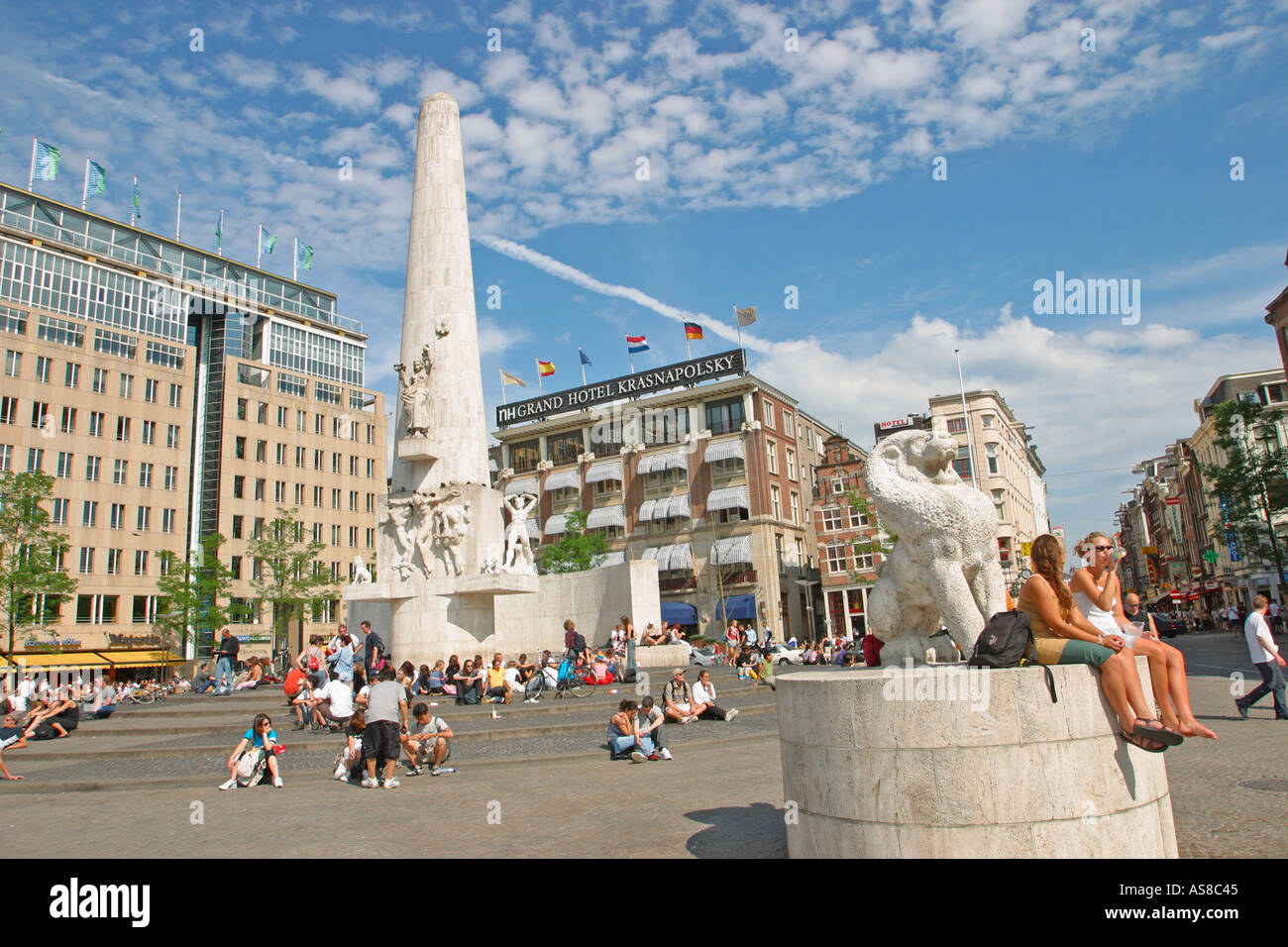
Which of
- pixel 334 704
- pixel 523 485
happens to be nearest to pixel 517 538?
pixel 334 704

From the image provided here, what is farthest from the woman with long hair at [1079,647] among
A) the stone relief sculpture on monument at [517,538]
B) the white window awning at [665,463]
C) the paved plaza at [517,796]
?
the white window awning at [665,463]

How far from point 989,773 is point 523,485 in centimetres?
6497

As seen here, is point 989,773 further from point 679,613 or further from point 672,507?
point 672,507

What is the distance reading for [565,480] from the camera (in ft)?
214

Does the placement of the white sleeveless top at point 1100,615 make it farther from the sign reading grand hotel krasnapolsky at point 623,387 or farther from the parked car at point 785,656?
the sign reading grand hotel krasnapolsky at point 623,387

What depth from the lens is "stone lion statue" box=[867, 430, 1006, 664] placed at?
638cm

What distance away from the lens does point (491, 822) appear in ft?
26.4

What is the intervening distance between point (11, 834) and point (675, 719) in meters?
9.70

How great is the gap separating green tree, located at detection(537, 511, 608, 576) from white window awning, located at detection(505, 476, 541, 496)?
8.23 meters

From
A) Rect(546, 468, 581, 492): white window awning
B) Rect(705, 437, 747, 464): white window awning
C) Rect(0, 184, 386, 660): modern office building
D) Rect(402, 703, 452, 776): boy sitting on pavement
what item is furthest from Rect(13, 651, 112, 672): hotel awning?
Rect(402, 703, 452, 776): boy sitting on pavement

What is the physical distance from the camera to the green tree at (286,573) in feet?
171

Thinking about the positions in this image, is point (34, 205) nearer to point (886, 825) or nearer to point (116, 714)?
point (116, 714)

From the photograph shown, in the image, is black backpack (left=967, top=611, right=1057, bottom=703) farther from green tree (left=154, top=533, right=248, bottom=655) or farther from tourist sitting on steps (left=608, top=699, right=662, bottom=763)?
green tree (left=154, top=533, right=248, bottom=655)
